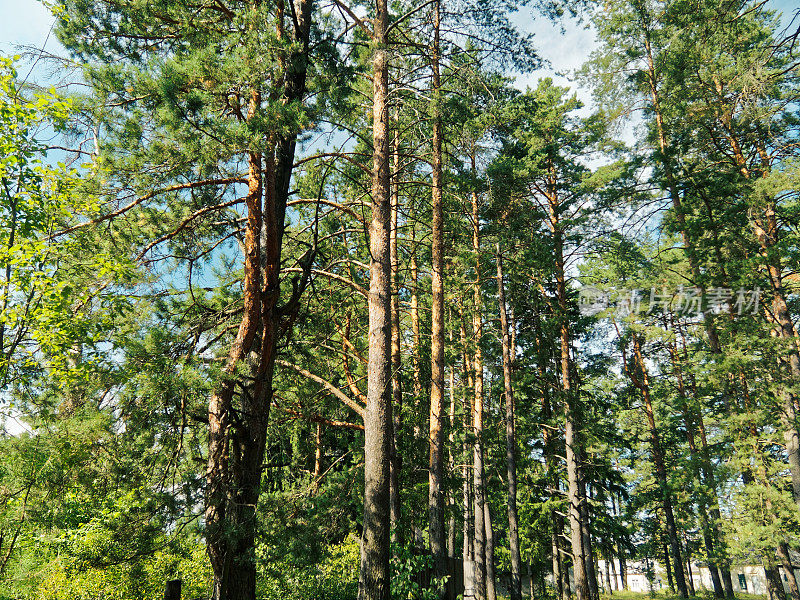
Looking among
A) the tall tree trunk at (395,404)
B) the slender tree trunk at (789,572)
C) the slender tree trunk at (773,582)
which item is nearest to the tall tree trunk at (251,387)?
the tall tree trunk at (395,404)

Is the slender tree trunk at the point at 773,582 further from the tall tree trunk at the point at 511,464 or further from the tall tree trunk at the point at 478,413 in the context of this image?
the tall tree trunk at the point at 478,413

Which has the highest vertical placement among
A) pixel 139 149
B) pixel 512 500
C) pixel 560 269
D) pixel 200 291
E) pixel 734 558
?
pixel 560 269

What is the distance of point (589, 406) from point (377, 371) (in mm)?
11104

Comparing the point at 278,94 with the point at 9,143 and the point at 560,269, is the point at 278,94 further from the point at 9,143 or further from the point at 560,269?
the point at 560,269

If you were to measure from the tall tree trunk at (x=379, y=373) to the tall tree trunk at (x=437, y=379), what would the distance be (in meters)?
1.21

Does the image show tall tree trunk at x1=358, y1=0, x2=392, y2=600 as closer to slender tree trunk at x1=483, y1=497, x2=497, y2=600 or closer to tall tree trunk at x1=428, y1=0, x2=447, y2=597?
tall tree trunk at x1=428, y1=0, x2=447, y2=597

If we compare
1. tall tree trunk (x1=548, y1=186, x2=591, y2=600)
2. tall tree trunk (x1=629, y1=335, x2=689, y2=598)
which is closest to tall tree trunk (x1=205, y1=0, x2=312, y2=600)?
tall tree trunk (x1=548, y1=186, x2=591, y2=600)

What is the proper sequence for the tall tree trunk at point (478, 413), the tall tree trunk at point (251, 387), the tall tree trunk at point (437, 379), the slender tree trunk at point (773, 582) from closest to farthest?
the tall tree trunk at point (251, 387) → the tall tree trunk at point (437, 379) → the tall tree trunk at point (478, 413) → the slender tree trunk at point (773, 582)

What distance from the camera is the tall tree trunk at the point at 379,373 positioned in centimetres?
591

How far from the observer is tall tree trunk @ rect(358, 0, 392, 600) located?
5914 mm

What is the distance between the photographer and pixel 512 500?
1390 cm

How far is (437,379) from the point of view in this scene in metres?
10.6

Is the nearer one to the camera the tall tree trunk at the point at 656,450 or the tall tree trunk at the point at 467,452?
the tall tree trunk at the point at 467,452

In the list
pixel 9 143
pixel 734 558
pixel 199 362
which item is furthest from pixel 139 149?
pixel 734 558
